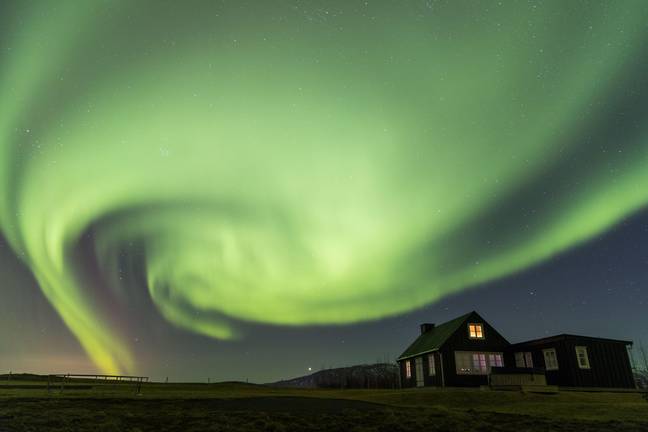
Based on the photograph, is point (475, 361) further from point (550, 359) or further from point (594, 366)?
point (594, 366)

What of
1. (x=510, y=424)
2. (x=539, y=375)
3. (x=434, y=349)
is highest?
(x=434, y=349)

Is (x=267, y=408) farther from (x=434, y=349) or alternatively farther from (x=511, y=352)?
(x=511, y=352)

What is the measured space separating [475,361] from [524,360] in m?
4.22

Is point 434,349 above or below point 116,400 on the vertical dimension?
above

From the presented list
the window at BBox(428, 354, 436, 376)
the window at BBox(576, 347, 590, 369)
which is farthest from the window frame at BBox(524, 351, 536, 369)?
the window at BBox(428, 354, 436, 376)

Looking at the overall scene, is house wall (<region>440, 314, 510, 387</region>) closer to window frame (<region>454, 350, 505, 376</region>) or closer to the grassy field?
window frame (<region>454, 350, 505, 376</region>)

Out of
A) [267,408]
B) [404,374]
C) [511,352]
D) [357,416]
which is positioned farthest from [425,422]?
[404,374]

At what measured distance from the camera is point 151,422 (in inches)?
810

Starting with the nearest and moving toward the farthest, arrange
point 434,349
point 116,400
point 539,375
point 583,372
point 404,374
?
point 116,400
point 539,375
point 583,372
point 434,349
point 404,374

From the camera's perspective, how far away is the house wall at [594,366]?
3681 cm

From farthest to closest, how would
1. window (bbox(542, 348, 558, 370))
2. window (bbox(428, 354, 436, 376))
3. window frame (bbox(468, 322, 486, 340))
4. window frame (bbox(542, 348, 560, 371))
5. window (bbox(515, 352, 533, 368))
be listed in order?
window (bbox(428, 354, 436, 376)) → window frame (bbox(468, 322, 486, 340)) → window (bbox(515, 352, 533, 368)) → window (bbox(542, 348, 558, 370)) → window frame (bbox(542, 348, 560, 371))

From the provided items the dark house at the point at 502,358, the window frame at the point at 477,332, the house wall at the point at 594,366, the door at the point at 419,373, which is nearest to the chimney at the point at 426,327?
the dark house at the point at 502,358

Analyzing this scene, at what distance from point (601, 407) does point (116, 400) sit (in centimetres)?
2762

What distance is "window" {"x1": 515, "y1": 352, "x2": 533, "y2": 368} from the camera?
41.4 m
